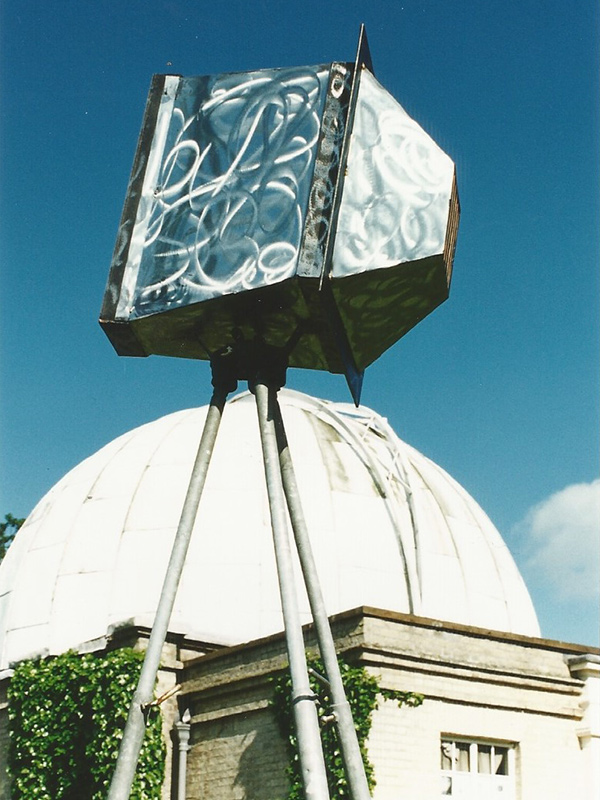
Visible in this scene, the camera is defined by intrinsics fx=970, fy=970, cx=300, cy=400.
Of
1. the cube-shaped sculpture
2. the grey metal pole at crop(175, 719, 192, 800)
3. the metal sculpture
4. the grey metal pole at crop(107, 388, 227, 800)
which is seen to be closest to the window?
the grey metal pole at crop(175, 719, 192, 800)

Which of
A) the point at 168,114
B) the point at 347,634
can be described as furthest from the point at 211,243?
the point at 347,634

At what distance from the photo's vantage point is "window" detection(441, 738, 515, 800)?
10.5m

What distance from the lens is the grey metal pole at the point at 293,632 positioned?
21.2 ft

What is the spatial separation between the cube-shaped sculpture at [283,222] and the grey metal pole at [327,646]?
963 mm

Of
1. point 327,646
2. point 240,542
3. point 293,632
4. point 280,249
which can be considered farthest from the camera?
point 240,542

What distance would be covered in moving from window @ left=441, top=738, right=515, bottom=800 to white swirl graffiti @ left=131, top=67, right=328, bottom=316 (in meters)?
6.21

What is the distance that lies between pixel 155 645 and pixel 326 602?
26.1 ft

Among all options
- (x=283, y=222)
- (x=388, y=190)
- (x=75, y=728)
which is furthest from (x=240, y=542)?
(x=388, y=190)

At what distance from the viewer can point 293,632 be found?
691cm

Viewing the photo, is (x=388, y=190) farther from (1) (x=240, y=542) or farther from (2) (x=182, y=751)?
(1) (x=240, y=542)

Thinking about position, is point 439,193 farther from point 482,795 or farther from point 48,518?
point 48,518

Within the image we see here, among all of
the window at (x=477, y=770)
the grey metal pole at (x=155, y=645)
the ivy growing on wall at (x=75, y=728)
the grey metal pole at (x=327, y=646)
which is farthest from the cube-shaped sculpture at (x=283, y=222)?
the ivy growing on wall at (x=75, y=728)

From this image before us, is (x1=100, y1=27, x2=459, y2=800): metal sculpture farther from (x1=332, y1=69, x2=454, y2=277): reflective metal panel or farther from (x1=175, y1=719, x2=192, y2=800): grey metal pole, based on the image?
(x1=175, y1=719, x2=192, y2=800): grey metal pole

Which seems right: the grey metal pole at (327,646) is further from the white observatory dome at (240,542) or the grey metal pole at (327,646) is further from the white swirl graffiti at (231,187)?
the white observatory dome at (240,542)
